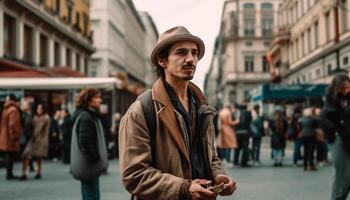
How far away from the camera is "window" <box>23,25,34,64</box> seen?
29.4m

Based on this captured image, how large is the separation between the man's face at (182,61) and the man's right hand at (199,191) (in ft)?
1.77

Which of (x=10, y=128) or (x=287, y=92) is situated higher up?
(x=287, y=92)

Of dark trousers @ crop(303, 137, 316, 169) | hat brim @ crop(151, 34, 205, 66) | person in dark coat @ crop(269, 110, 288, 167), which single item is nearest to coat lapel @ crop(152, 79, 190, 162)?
hat brim @ crop(151, 34, 205, 66)

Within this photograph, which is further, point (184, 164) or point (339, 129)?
point (339, 129)

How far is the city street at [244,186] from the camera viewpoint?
365 inches

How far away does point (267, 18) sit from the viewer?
8412cm

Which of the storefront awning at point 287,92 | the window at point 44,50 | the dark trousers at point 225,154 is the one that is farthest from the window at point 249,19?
the dark trousers at point 225,154

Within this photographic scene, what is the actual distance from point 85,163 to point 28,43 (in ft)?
81.9

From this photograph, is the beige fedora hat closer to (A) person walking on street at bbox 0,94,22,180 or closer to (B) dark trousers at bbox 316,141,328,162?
(A) person walking on street at bbox 0,94,22,180

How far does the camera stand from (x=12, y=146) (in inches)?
478

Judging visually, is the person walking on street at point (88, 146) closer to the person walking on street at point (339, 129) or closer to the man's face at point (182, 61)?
the person walking on street at point (339, 129)

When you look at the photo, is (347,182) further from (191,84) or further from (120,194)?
(120,194)

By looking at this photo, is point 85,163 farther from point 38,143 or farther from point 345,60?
point 345,60

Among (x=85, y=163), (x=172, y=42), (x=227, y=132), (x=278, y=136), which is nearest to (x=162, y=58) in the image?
Answer: (x=172, y=42)
